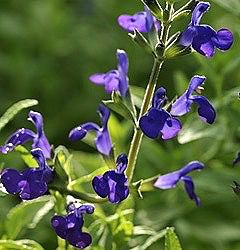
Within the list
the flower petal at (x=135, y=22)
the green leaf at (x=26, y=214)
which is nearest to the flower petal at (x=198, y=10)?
the flower petal at (x=135, y=22)

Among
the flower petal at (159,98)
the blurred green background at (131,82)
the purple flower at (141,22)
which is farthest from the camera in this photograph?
the blurred green background at (131,82)

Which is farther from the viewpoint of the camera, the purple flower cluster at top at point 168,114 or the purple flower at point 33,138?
the purple flower at point 33,138

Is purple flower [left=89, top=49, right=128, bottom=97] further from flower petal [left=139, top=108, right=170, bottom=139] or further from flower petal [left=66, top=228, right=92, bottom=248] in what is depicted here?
flower petal [left=66, top=228, right=92, bottom=248]

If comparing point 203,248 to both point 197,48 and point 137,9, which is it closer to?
point 197,48

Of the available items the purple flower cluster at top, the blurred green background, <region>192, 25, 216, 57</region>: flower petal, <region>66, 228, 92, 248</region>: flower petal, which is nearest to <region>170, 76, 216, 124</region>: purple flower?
the purple flower cluster at top

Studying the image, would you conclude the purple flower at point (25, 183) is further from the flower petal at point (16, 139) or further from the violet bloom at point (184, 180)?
the violet bloom at point (184, 180)

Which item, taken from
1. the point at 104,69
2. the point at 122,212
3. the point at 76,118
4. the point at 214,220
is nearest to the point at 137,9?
the point at 104,69

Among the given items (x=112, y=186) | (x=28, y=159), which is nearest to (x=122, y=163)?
(x=112, y=186)
